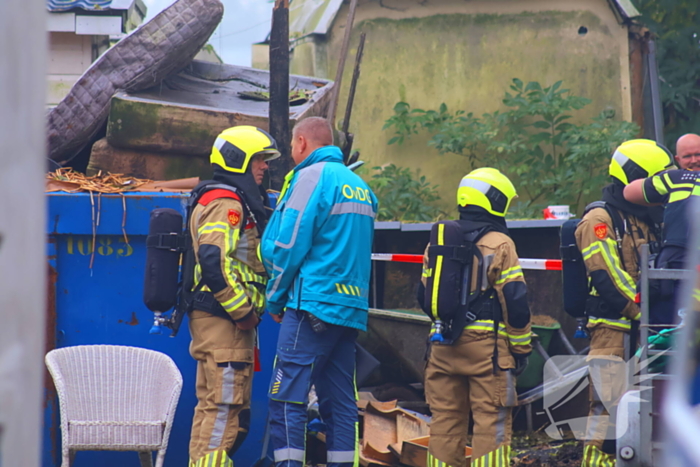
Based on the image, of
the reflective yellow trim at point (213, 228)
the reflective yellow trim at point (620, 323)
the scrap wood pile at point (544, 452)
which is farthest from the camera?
the scrap wood pile at point (544, 452)

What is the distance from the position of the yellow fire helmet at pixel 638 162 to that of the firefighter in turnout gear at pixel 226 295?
2090 mm

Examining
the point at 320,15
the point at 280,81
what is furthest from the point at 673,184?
the point at 320,15

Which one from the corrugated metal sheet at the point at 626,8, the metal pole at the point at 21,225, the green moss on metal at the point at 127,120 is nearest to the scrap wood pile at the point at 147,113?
the green moss on metal at the point at 127,120

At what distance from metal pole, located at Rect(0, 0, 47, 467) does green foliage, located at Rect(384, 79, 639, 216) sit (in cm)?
869

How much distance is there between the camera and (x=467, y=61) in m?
11.3

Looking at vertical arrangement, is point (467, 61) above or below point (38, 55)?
above

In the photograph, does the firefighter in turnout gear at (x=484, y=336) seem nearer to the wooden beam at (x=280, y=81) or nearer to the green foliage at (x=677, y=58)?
the wooden beam at (x=280, y=81)

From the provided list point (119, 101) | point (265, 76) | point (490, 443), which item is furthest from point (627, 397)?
point (265, 76)

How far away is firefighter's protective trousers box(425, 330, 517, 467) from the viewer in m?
4.12

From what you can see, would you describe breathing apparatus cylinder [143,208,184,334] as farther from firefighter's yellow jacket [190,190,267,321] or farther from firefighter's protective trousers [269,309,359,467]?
firefighter's protective trousers [269,309,359,467]

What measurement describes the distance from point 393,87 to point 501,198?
24.1ft

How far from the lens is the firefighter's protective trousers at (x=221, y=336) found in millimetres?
3996

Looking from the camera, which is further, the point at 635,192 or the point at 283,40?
the point at 283,40

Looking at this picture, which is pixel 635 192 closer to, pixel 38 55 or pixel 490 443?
pixel 490 443
